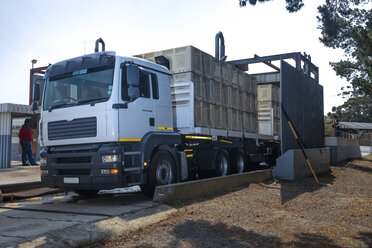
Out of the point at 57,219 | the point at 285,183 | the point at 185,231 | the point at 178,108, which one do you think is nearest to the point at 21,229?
the point at 57,219

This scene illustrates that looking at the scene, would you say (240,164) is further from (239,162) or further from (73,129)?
(73,129)

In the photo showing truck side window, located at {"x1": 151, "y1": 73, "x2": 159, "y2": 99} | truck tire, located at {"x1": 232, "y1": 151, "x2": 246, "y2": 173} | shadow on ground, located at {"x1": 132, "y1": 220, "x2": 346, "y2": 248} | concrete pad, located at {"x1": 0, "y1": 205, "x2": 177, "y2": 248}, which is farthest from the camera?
truck tire, located at {"x1": 232, "y1": 151, "x2": 246, "y2": 173}

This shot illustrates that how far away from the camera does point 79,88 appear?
7.22 meters

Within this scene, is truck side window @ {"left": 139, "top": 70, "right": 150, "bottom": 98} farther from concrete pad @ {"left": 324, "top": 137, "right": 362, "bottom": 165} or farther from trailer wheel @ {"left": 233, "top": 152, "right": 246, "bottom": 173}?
concrete pad @ {"left": 324, "top": 137, "right": 362, "bottom": 165}

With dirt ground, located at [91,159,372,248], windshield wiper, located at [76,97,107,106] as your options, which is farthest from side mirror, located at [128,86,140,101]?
dirt ground, located at [91,159,372,248]

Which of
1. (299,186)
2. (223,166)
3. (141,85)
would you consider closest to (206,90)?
(223,166)

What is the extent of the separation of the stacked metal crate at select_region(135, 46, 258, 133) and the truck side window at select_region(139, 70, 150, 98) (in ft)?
5.27

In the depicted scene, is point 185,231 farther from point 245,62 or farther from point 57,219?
point 245,62

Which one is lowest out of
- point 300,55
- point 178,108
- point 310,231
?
point 310,231

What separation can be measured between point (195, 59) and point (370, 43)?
8.36m

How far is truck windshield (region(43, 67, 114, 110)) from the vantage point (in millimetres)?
6957

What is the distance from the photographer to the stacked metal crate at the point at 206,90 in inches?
355

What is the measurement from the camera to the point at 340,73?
81.4ft

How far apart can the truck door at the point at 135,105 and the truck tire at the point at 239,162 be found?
173 inches
